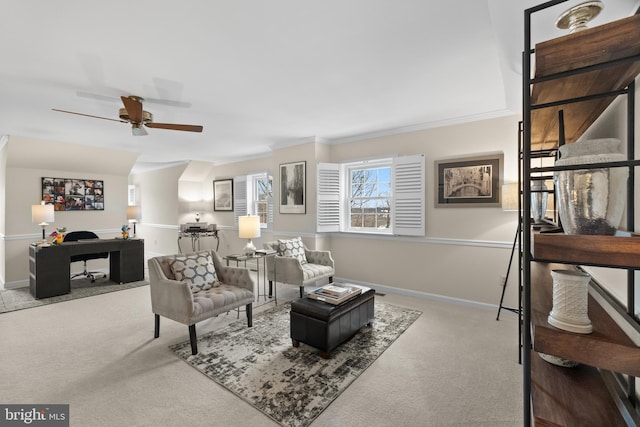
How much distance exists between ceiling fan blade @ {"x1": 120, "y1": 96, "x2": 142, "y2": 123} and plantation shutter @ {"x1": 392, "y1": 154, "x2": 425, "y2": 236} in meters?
3.35

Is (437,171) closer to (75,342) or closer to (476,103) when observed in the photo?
(476,103)

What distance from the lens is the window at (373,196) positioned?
4184mm

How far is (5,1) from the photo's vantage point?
163cm

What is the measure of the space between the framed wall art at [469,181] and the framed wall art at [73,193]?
653 centimetres

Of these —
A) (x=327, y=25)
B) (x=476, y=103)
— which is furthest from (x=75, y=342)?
(x=476, y=103)

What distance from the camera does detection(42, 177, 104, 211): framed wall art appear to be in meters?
5.30

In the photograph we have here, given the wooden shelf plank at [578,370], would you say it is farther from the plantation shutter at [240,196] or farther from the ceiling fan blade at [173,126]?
the plantation shutter at [240,196]

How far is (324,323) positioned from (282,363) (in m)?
0.49

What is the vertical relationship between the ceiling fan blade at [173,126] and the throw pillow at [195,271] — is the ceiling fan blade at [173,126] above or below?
above

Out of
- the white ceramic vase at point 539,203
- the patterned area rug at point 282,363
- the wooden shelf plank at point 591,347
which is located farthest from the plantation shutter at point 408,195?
the wooden shelf plank at point 591,347

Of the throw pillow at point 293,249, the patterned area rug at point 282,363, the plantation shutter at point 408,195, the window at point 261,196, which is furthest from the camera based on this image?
the window at point 261,196

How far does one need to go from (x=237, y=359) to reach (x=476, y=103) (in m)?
3.72

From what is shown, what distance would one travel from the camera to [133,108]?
2801 millimetres

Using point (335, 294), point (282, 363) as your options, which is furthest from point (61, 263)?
point (335, 294)
